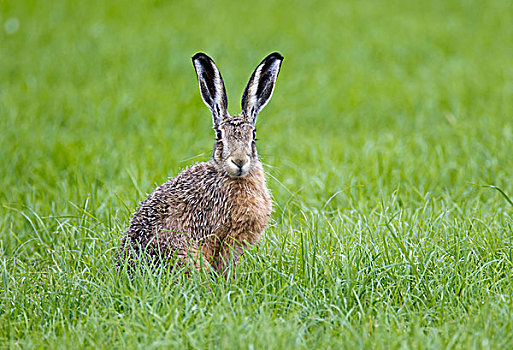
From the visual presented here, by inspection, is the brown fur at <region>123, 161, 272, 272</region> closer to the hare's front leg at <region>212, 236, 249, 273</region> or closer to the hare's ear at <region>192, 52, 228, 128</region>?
the hare's front leg at <region>212, 236, 249, 273</region>

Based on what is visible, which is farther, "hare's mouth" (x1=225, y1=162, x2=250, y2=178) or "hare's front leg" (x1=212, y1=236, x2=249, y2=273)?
"hare's front leg" (x1=212, y1=236, x2=249, y2=273)

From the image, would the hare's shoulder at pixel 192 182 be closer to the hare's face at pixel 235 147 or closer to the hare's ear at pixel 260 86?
the hare's face at pixel 235 147

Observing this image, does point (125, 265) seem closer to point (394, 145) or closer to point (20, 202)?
point (20, 202)

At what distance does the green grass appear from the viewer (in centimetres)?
362

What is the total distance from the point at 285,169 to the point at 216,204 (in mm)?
2558

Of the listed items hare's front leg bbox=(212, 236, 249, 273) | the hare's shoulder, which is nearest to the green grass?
hare's front leg bbox=(212, 236, 249, 273)

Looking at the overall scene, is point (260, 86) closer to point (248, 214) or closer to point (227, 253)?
point (248, 214)

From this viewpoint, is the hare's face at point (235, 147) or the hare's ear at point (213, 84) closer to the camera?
the hare's face at point (235, 147)

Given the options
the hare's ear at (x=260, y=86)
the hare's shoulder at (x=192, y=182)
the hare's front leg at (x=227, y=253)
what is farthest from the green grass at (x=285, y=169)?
the hare's ear at (x=260, y=86)

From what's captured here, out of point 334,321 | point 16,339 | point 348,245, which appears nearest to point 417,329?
point 334,321

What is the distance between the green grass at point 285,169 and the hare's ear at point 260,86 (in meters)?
0.91

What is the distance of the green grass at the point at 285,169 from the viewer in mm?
3619

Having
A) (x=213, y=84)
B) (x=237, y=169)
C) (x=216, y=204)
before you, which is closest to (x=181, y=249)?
(x=216, y=204)

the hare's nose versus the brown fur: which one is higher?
the hare's nose
